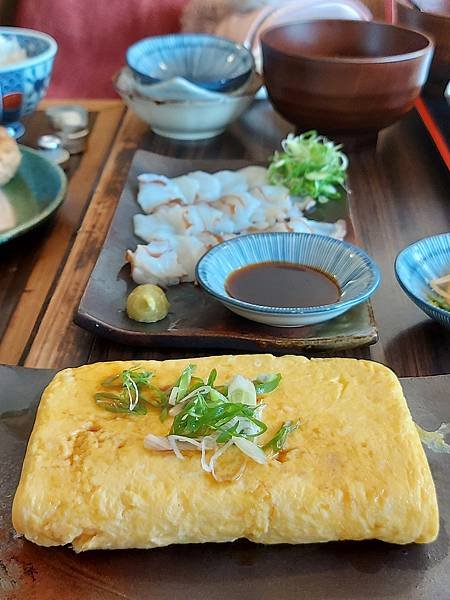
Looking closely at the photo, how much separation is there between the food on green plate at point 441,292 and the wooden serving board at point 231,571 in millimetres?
645

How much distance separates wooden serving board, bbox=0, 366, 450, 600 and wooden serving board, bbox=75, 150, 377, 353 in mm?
531

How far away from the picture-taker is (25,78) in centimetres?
255

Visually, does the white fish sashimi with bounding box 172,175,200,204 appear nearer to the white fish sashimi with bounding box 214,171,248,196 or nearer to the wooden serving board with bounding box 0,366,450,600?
the white fish sashimi with bounding box 214,171,248,196

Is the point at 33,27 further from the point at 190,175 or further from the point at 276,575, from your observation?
the point at 276,575

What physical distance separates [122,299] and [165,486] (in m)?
0.78

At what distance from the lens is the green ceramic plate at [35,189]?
218cm

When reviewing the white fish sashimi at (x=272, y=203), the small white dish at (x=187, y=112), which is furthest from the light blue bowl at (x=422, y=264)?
the small white dish at (x=187, y=112)

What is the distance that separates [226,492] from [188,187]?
55.0 inches

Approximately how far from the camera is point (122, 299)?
5.99 ft

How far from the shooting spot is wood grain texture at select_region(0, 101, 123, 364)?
5.85 feet

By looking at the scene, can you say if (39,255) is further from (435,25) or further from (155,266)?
(435,25)

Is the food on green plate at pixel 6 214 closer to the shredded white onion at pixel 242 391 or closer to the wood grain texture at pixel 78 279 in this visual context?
the wood grain texture at pixel 78 279

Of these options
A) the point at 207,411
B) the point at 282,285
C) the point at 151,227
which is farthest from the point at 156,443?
the point at 151,227

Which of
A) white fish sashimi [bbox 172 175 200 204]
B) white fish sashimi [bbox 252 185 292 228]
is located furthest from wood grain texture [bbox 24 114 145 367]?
white fish sashimi [bbox 252 185 292 228]
